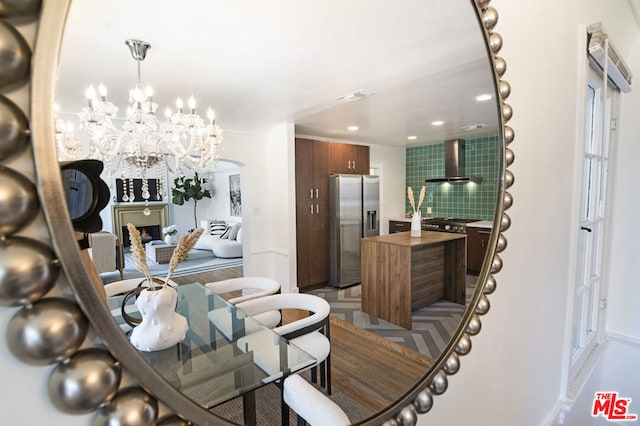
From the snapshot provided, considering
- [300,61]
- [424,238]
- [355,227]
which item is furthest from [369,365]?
[300,61]

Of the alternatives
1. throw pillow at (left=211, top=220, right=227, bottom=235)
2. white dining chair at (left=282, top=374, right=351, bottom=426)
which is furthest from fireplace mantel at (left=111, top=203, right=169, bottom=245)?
white dining chair at (left=282, top=374, right=351, bottom=426)

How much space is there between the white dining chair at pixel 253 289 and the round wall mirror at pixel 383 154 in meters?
0.20

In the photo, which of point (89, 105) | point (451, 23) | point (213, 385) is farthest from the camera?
point (451, 23)

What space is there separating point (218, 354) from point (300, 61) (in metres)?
1.09

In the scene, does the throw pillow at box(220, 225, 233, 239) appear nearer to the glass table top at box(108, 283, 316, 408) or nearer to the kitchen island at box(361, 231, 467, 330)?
the glass table top at box(108, 283, 316, 408)

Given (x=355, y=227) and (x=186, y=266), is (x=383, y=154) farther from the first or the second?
(x=186, y=266)

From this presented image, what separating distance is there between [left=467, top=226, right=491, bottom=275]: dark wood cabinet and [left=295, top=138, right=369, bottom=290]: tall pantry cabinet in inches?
17.0

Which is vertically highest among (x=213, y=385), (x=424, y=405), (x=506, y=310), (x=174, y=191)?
(x=174, y=191)

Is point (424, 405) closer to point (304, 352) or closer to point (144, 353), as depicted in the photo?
point (304, 352)

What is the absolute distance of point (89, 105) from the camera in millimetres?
379

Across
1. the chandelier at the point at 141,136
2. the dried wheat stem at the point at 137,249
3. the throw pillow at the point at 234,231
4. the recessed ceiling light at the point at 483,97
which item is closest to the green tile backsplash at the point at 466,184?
the recessed ceiling light at the point at 483,97

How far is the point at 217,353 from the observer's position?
516mm

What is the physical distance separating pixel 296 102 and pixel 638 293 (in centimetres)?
270

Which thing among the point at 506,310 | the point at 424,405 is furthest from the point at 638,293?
the point at 424,405
